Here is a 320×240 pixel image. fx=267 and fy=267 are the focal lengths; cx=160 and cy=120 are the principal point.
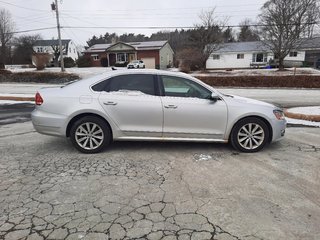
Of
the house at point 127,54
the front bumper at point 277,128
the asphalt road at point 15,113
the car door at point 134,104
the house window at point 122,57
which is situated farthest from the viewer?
the house window at point 122,57

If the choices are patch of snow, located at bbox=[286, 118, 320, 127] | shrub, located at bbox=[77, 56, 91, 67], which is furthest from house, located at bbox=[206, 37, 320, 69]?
patch of snow, located at bbox=[286, 118, 320, 127]

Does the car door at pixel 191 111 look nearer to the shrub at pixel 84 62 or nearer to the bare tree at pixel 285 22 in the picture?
the bare tree at pixel 285 22

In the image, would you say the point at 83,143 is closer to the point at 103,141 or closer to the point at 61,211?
the point at 103,141

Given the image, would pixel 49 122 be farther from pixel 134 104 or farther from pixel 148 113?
pixel 148 113

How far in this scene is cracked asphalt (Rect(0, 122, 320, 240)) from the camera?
2785 millimetres

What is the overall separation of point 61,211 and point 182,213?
54.8 inches

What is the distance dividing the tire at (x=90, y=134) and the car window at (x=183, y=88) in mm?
1353

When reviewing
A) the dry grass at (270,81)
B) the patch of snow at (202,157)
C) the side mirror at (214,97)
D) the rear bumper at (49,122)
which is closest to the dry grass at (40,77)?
the dry grass at (270,81)

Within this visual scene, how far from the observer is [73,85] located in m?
5.00

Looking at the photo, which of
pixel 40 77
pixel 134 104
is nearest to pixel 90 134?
pixel 134 104

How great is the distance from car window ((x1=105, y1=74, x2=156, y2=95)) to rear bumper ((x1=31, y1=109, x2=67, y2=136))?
1.03 metres

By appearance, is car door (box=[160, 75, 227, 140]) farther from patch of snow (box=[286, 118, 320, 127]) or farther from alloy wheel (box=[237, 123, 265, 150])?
patch of snow (box=[286, 118, 320, 127])

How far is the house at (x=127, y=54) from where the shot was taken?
154 ft

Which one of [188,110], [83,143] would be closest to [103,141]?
[83,143]
